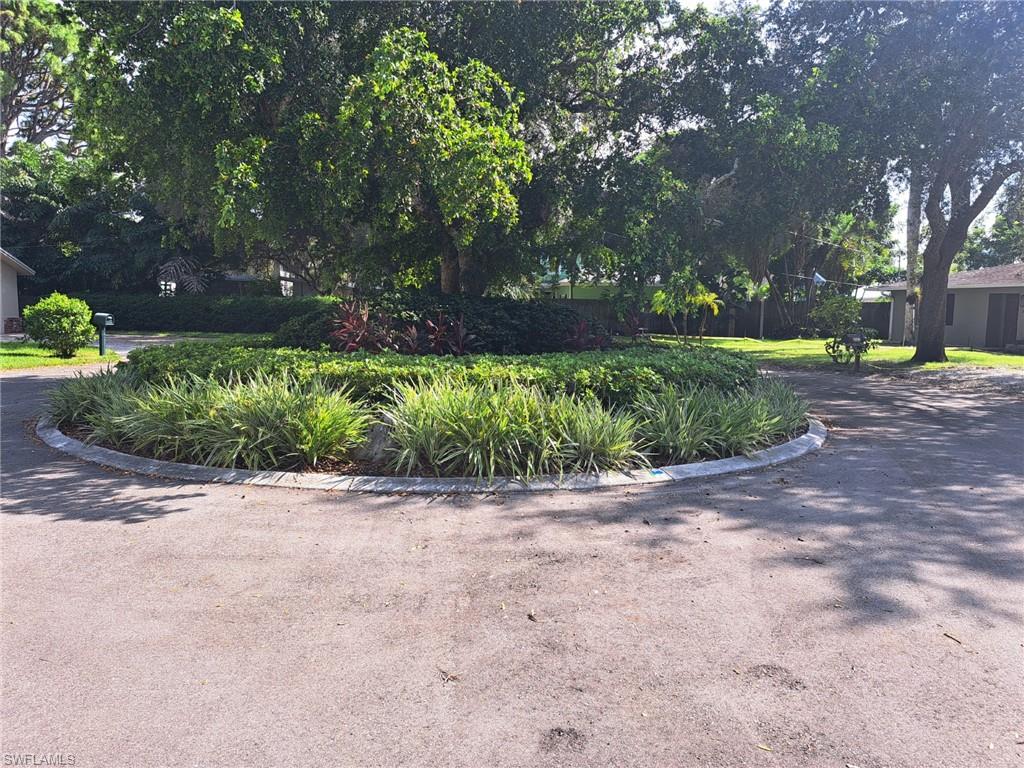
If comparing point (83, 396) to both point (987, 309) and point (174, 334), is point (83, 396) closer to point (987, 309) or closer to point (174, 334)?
point (174, 334)

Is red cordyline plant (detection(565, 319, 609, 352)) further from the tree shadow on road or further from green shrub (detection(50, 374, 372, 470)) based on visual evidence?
green shrub (detection(50, 374, 372, 470))

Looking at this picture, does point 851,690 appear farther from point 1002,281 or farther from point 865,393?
point 1002,281

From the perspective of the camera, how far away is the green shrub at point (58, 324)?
54.5ft

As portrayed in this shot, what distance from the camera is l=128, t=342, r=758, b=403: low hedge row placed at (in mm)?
7723

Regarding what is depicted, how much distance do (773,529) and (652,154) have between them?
954 cm

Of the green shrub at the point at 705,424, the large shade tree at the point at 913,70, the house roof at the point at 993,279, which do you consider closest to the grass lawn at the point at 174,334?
the large shade tree at the point at 913,70

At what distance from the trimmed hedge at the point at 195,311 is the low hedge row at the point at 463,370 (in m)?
21.0

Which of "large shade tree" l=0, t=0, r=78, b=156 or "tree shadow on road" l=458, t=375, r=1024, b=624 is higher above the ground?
"large shade tree" l=0, t=0, r=78, b=156

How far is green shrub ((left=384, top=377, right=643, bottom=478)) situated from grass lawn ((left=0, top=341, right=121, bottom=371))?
40.9 feet

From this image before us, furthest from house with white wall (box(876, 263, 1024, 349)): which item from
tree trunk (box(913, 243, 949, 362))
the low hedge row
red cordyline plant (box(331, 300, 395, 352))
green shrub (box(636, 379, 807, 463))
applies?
red cordyline plant (box(331, 300, 395, 352))

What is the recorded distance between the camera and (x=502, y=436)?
651cm

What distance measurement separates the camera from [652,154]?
42.6 feet

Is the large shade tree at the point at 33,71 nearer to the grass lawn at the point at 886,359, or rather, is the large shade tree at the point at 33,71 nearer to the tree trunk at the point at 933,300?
the grass lawn at the point at 886,359

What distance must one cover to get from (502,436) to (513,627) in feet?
10.0
